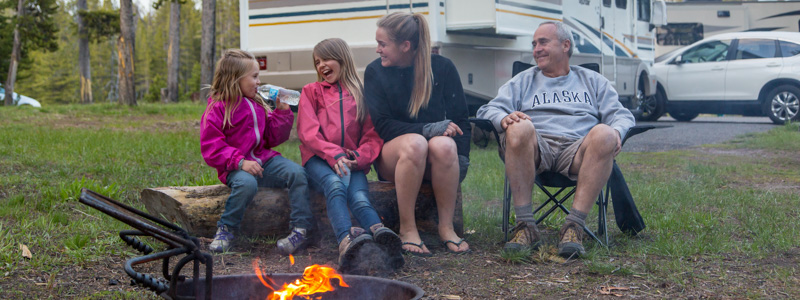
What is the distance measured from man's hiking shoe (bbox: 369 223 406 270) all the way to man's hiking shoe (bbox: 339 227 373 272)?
0.12 ft

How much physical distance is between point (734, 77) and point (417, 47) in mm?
8888

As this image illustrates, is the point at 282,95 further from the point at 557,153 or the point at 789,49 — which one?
the point at 789,49

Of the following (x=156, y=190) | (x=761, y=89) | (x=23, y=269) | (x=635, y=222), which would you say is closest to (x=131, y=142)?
(x=156, y=190)

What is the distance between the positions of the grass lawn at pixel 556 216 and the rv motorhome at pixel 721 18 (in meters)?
9.65

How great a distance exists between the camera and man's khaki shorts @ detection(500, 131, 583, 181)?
3289mm

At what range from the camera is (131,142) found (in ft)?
23.2

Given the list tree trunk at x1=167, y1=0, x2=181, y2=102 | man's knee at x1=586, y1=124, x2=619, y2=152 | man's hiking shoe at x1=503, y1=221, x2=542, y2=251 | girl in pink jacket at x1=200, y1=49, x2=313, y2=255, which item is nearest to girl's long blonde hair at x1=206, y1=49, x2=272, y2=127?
girl in pink jacket at x1=200, y1=49, x2=313, y2=255

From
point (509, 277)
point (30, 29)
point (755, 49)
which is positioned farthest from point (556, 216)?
point (30, 29)

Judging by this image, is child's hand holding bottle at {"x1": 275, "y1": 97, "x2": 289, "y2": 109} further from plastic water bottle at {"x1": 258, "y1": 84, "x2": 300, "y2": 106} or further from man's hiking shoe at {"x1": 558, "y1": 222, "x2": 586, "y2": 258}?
man's hiking shoe at {"x1": 558, "y1": 222, "x2": 586, "y2": 258}

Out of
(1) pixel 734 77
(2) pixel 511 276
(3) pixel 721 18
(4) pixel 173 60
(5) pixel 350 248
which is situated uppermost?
(3) pixel 721 18

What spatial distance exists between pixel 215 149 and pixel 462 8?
3.77 m

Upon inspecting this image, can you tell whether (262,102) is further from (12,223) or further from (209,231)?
(12,223)

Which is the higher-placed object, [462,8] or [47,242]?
[462,8]

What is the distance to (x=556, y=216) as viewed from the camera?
13.0 ft
